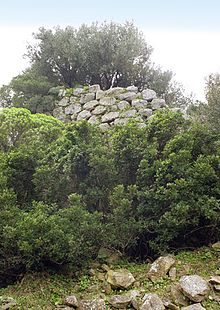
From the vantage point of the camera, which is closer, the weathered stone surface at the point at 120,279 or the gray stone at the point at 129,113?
the weathered stone surface at the point at 120,279

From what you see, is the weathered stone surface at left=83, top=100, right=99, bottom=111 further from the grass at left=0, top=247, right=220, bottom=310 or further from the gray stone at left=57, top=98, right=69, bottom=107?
the grass at left=0, top=247, right=220, bottom=310

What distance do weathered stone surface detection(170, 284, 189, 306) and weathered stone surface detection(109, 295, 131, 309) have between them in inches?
19.7

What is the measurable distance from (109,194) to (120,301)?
1.87m

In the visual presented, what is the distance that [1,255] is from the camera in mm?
4398

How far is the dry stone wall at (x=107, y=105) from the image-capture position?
8.59m

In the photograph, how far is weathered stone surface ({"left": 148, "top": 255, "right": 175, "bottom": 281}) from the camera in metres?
4.12

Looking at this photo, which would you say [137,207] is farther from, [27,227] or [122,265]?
[27,227]

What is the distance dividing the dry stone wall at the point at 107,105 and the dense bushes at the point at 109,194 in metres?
2.73

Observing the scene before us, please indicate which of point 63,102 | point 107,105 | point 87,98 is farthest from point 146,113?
point 63,102

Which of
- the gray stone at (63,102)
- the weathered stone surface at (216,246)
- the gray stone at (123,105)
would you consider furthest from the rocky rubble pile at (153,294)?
the gray stone at (63,102)

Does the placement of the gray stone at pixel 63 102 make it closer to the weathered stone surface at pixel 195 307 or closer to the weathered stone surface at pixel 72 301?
the weathered stone surface at pixel 72 301

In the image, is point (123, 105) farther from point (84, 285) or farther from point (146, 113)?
point (84, 285)

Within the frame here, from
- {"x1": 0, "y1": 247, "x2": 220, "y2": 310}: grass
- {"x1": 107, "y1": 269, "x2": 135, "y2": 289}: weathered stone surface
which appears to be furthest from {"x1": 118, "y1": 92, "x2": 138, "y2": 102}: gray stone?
{"x1": 107, "y1": 269, "x2": 135, "y2": 289}: weathered stone surface

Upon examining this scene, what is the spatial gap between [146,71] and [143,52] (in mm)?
787
